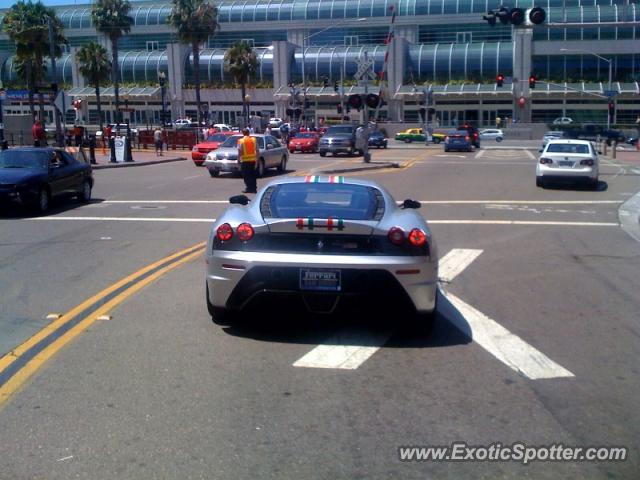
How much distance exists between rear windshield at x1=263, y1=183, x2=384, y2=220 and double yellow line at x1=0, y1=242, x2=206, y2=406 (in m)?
2.25

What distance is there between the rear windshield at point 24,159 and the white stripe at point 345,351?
12554 mm

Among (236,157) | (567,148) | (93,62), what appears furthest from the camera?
(93,62)

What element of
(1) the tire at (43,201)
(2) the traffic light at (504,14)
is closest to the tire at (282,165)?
(2) the traffic light at (504,14)

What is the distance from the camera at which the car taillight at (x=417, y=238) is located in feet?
23.5

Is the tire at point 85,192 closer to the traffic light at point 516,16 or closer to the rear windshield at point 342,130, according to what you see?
the traffic light at point 516,16

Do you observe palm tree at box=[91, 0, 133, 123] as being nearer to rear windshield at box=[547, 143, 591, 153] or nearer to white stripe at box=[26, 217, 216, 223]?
rear windshield at box=[547, 143, 591, 153]

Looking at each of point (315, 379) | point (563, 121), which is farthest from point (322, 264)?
point (563, 121)

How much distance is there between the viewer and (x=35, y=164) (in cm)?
1791

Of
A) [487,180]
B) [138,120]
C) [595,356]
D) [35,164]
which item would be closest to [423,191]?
[487,180]

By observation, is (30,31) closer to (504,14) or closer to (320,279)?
(504,14)

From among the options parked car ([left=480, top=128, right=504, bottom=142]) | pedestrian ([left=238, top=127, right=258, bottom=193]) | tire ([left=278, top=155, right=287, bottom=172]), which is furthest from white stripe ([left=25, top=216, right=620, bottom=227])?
parked car ([left=480, top=128, right=504, bottom=142])

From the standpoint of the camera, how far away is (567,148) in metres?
24.1

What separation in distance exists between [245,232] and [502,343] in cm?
262

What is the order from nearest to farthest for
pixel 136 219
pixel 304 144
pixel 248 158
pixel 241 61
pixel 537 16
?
pixel 136 219, pixel 248 158, pixel 537 16, pixel 304 144, pixel 241 61
